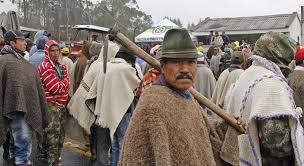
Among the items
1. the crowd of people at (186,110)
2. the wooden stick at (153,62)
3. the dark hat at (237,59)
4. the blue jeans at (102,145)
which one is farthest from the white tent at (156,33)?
the wooden stick at (153,62)

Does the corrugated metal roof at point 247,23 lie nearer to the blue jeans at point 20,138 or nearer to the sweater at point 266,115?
the blue jeans at point 20,138

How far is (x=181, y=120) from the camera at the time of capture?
255 centimetres

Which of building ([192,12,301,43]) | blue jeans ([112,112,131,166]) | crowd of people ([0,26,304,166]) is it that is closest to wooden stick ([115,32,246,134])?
crowd of people ([0,26,304,166])

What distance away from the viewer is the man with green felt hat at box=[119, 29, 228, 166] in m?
2.43

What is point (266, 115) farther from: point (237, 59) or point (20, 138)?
point (237, 59)

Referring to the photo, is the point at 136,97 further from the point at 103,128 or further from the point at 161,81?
the point at 161,81

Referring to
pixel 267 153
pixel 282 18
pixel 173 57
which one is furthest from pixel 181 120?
pixel 282 18

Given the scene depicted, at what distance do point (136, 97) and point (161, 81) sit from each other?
10.6 ft

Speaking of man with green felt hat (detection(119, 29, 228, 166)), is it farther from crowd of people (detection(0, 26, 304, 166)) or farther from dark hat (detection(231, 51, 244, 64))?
dark hat (detection(231, 51, 244, 64))

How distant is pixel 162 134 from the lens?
2412mm

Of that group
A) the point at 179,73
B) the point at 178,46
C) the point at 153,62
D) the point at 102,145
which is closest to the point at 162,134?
the point at 179,73

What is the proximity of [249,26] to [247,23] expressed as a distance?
125cm

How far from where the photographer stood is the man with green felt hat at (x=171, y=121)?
243 centimetres

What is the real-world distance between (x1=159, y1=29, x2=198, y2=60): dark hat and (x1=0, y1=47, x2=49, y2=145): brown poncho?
3559 millimetres
